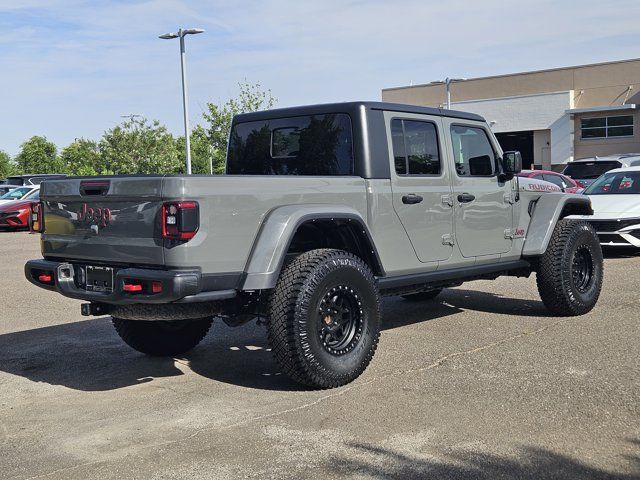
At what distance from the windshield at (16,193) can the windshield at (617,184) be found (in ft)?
58.0

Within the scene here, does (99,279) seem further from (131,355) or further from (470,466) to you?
(470,466)

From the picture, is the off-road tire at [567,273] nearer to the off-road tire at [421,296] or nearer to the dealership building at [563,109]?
the off-road tire at [421,296]

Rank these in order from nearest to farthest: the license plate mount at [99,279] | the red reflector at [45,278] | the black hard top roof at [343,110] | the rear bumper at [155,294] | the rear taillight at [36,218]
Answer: the rear bumper at [155,294] → the license plate mount at [99,279] → the red reflector at [45,278] → the rear taillight at [36,218] → the black hard top roof at [343,110]

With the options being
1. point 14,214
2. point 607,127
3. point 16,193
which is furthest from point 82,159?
point 607,127

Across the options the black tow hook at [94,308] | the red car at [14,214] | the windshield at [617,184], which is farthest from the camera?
the red car at [14,214]

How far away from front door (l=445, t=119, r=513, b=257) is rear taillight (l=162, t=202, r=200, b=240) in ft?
8.74

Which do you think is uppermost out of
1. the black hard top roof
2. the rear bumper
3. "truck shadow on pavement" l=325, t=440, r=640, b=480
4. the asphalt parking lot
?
the black hard top roof

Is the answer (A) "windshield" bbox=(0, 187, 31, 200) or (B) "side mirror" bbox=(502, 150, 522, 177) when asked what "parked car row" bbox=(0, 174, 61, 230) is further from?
(B) "side mirror" bbox=(502, 150, 522, 177)

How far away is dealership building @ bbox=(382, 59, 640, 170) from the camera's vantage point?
46.0 meters

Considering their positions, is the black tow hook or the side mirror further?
the side mirror

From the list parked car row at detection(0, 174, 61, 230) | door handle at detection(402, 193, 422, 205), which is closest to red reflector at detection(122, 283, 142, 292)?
door handle at detection(402, 193, 422, 205)

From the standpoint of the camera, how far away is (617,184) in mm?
13398

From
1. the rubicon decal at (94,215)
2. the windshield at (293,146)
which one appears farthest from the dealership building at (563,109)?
the rubicon decal at (94,215)

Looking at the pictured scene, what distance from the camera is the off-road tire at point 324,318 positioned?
5141 millimetres
